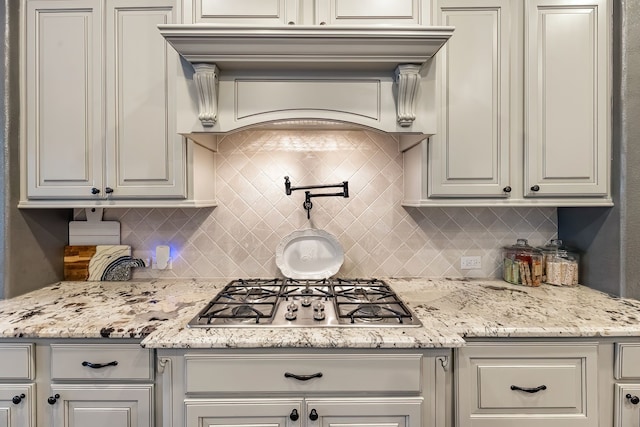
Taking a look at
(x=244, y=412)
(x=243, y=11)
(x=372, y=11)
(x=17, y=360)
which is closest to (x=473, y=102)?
(x=372, y=11)

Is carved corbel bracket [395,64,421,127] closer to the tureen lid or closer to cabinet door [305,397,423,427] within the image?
the tureen lid

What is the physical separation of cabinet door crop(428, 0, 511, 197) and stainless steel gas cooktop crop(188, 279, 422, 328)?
1.97 feet

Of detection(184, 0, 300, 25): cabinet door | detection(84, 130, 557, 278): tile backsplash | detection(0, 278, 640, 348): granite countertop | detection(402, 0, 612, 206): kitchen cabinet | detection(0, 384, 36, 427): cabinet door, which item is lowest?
detection(0, 384, 36, 427): cabinet door

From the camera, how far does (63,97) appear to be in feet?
5.10

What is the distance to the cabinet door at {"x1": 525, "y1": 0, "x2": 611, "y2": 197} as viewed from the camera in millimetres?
1521

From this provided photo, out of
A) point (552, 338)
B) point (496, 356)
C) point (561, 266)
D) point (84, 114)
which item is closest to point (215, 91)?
point (84, 114)

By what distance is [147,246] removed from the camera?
6.25 ft

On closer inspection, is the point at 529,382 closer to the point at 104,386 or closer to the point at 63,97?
the point at 104,386

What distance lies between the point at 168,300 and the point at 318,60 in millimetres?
1270

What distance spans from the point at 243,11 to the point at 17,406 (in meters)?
1.81

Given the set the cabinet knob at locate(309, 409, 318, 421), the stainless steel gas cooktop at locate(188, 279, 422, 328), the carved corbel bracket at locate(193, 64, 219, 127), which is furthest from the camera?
the carved corbel bracket at locate(193, 64, 219, 127)

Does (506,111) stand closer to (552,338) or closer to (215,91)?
(552,338)

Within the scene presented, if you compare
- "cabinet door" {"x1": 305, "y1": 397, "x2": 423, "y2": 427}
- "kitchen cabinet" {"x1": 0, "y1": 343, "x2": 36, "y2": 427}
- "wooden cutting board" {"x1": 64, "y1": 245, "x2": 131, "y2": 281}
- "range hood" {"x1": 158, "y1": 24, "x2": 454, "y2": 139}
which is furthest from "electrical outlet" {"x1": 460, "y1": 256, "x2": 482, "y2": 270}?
"kitchen cabinet" {"x1": 0, "y1": 343, "x2": 36, "y2": 427}

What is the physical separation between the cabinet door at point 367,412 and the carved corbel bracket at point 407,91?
3.62 feet
